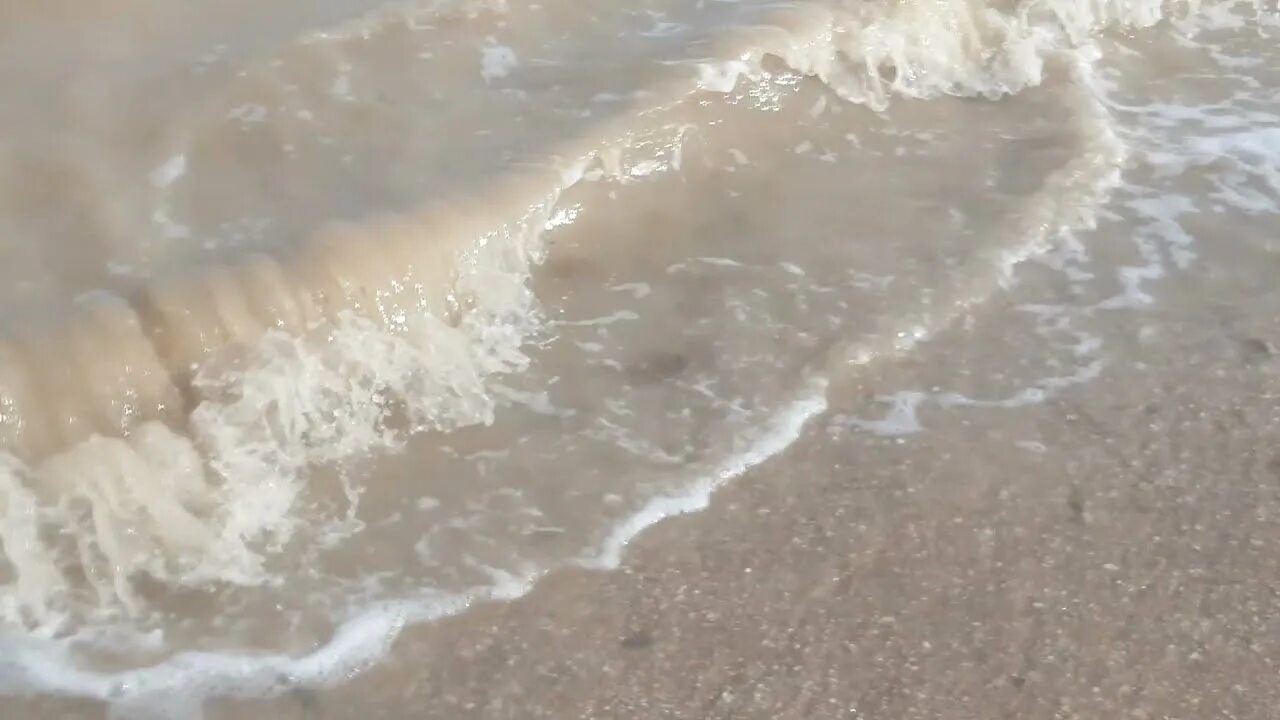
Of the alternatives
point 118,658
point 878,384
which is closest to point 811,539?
point 878,384

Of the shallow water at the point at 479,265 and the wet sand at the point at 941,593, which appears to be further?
the shallow water at the point at 479,265

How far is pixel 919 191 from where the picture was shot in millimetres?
4676

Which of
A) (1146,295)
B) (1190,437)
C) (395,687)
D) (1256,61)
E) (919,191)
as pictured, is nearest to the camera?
(395,687)

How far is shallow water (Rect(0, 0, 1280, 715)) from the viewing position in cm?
322

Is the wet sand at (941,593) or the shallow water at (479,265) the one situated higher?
the shallow water at (479,265)

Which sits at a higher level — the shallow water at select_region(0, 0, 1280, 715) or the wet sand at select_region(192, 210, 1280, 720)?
the shallow water at select_region(0, 0, 1280, 715)

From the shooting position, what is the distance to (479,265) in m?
4.14

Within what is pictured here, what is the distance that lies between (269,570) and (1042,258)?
260 cm

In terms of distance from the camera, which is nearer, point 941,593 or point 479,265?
point 941,593

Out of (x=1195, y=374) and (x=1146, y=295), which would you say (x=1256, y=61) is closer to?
(x=1146, y=295)

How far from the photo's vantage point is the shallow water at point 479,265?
322cm

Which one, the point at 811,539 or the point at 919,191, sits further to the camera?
the point at 919,191

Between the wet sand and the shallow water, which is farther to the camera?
the shallow water

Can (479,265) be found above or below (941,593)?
above
